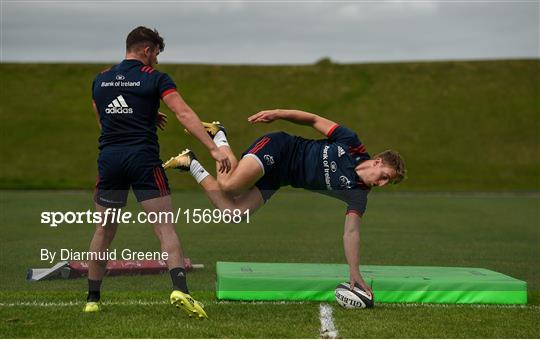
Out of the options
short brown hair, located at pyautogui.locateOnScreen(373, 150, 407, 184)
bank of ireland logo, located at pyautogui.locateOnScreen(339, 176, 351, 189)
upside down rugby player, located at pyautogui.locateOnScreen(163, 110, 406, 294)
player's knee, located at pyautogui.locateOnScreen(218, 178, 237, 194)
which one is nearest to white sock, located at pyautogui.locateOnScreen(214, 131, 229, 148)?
upside down rugby player, located at pyautogui.locateOnScreen(163, 110, 406, 294)

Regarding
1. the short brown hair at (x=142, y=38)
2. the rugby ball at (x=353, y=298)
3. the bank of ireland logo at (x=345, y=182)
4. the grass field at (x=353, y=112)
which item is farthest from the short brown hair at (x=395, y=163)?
the grass field at (x=353, y=112)

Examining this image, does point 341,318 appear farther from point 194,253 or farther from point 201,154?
point 201,154

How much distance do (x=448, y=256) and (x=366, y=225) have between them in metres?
5.73

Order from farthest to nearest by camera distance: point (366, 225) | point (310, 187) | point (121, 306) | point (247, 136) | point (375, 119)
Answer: point (375, 119)
point (247, 136)
point (366, 225)
point (310, 187)
point (121, 306)

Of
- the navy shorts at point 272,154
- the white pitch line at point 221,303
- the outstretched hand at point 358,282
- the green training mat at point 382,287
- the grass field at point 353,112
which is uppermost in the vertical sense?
the navy shorts at point 272,154

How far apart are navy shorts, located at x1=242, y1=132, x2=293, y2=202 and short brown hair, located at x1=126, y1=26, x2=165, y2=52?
2.08m

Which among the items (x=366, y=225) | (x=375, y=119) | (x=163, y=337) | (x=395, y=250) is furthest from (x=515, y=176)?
(x=163, y=337)

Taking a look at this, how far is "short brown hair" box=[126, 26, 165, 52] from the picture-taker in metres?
8.34

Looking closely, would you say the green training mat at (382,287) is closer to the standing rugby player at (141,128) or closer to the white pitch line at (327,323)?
the white pitch line at (327,323)

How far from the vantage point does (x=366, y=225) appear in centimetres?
2041

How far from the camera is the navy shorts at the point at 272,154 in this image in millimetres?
9914

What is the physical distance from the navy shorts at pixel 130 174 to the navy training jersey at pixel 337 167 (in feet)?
6.35

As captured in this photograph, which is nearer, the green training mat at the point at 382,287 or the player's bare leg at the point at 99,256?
the player's bare leg at the point at 99,256

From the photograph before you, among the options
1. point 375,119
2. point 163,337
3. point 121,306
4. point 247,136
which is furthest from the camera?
point 375,119
